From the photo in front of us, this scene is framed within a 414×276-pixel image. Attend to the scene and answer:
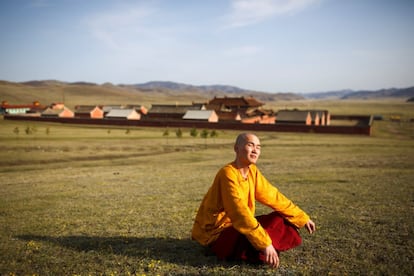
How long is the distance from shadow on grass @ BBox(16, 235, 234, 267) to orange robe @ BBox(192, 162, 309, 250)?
0.40 m

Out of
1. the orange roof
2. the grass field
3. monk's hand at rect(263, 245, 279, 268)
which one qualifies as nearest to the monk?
monk's hand at rect(263, 245, 279, 268)

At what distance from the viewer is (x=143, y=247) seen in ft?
21.7

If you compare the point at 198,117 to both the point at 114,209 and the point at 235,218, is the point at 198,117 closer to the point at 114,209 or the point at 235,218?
the point at 114,209

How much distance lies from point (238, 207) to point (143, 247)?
2685 millimetres

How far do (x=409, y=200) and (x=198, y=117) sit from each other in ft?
196

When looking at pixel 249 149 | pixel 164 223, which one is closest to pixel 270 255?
pixel 249 149

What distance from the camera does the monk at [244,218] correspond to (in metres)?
5.04

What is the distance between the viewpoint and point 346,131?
5006 centimetres

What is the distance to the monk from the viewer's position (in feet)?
16.5

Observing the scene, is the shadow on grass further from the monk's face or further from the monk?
the monk's face

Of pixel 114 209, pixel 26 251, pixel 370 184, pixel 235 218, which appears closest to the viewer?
pixel 235 218

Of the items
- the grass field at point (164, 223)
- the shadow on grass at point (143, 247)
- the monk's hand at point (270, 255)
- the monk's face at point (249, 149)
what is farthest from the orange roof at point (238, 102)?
the monk's hand at point (270, 255)

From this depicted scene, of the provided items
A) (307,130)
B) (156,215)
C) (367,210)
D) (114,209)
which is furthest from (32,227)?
(307,130)

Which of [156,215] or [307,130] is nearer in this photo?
[156,215]
